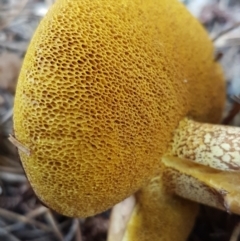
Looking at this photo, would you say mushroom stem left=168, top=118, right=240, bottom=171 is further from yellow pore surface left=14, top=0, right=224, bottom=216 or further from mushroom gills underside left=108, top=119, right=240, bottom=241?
yellow pore surface left=14, top=0, right=224, bottom=216

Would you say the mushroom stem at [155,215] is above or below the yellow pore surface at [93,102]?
below

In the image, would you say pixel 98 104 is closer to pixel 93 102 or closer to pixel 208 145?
pixel 93 102

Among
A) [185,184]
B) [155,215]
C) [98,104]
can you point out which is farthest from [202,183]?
[98,104]

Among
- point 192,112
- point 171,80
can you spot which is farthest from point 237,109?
point 171,80

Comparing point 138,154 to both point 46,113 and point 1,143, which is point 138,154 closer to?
point 46,113

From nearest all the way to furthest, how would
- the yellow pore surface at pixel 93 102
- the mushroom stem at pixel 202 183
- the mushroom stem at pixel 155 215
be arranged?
the yellow pore surface at pixel 93 102 < the mushroom stem at pixel 202 183 < the mushroom stem at pixel 155 215

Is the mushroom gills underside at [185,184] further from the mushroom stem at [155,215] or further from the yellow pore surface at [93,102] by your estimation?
the yellow pore surface at [93,102]

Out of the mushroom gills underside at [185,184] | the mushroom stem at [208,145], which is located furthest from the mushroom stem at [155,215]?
the mushroom stem at [208,145]
